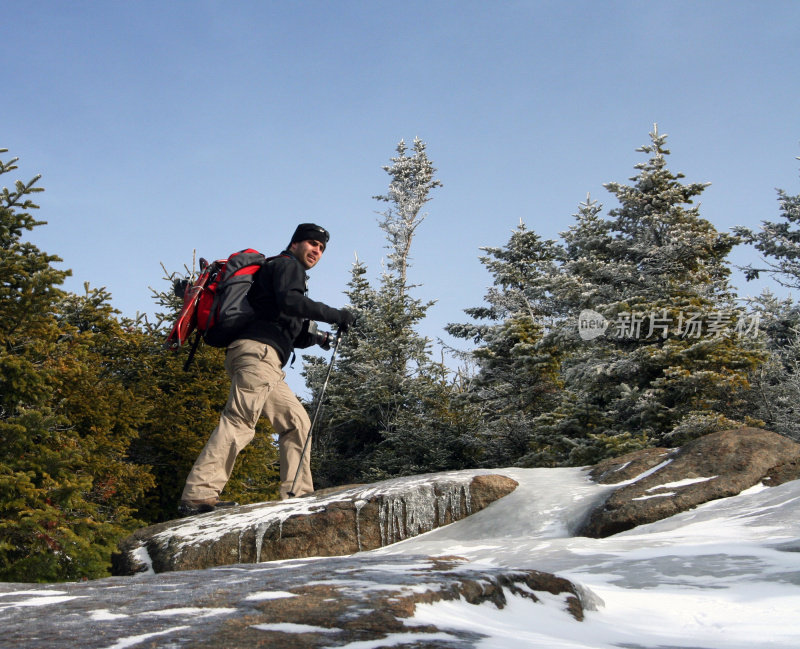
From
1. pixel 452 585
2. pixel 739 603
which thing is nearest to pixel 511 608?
pixel 452 585

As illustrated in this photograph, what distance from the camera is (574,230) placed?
23047 millimetres

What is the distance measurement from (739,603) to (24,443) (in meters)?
6.81

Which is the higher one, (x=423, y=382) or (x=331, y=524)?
(x=423, y=382)

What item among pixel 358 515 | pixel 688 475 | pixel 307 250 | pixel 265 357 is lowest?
pixel 358 515

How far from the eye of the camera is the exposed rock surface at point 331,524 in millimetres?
6527

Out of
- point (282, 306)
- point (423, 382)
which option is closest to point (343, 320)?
point (282, 306)

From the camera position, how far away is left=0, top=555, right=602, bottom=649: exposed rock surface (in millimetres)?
1901

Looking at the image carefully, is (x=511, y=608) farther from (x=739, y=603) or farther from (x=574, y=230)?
(x=574, y=230)

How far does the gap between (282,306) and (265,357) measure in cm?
58

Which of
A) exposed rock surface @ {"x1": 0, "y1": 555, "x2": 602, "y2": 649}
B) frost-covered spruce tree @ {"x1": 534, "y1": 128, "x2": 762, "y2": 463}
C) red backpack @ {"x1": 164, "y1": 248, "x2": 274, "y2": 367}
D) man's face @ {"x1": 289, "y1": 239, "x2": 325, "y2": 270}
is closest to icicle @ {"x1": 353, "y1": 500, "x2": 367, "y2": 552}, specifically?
red backpack @ {"x1": 164, "y1": 248, "x2": 274, "y2": 367}

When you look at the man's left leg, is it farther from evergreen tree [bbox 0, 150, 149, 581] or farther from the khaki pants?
evergreen tree [bbox 0, 150, 149, 581]

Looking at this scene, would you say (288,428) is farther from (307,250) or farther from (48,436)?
(48,436)

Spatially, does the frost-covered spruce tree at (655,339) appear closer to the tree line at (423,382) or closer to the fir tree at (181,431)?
the tree line at (423,382)
